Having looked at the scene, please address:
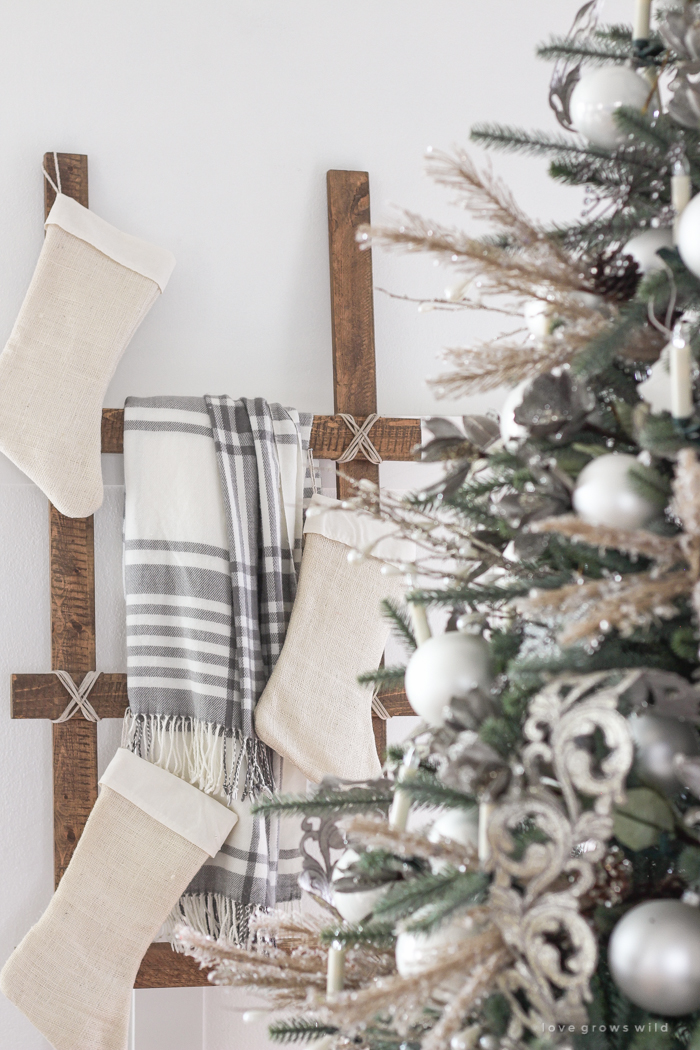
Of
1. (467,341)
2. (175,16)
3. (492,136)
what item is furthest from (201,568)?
(175,16)

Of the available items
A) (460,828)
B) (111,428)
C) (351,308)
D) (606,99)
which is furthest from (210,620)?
(606,99)

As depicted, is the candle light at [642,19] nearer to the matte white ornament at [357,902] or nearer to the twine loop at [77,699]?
the matte white ornament at [357,902]

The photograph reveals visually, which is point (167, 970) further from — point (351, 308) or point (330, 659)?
point (351, 308)

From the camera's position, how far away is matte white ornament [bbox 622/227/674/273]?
2.03ft

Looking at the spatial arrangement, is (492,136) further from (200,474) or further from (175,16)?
(175,16)

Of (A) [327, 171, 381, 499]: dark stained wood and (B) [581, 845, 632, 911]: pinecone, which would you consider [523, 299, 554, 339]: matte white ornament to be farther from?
(A) [327, 171, 381, 499]: dark stained wood

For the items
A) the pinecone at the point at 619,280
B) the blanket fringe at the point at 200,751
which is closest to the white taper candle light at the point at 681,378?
the pinecone at the point at 619,280

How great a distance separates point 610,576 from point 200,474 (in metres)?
0.90

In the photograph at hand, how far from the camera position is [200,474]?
1.36m

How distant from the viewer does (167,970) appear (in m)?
1.33

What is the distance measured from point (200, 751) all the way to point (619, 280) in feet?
3.05

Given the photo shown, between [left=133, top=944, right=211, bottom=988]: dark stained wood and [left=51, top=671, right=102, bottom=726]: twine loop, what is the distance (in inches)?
13.7

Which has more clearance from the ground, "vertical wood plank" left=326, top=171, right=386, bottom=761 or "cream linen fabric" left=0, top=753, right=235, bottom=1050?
"vertical wood plank" left=326, top=171, right=386, bottom=761

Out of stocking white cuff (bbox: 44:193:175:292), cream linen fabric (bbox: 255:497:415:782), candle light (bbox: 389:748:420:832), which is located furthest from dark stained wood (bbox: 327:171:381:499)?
candle light (bbox: 389:748:420:832)
